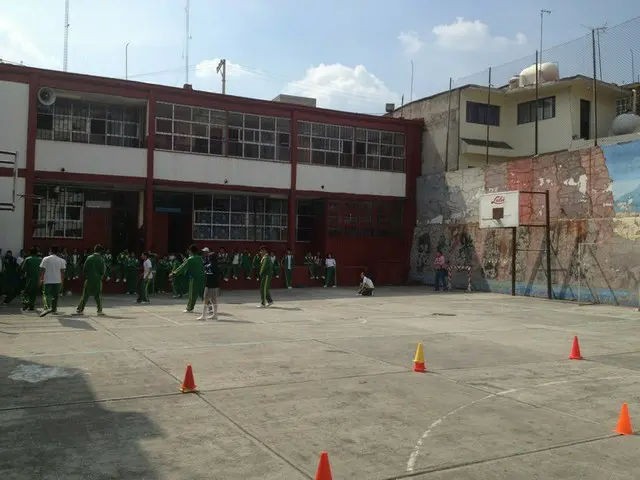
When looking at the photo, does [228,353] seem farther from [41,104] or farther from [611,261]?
[41,104]

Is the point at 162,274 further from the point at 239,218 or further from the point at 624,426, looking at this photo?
the point at 624,426

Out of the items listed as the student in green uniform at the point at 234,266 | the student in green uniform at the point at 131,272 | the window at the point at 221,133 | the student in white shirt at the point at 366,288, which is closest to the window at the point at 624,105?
the window at the point at 221,133

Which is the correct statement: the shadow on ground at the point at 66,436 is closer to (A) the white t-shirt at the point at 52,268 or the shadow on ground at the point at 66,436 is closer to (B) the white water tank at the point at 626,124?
(A) the white t-shirt at the point at 52,268

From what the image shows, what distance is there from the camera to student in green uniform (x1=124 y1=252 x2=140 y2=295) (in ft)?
75.7

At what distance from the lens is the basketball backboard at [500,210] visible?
2325cm

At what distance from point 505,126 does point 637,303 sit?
52.4 ft

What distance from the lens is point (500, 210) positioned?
2392 centimetres

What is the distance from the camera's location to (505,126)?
1304 inches

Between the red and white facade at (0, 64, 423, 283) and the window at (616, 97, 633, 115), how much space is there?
433 inches

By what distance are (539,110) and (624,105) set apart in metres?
4.72

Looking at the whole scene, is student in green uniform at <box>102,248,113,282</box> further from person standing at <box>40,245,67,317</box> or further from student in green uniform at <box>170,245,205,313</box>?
student in green uniform at <box>170,245,205,313</box>

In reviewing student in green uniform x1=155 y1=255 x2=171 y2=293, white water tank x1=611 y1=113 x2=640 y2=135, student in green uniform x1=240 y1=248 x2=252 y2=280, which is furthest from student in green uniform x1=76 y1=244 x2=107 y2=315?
white water tank x1=611 y1=113 x2=640 y2=135

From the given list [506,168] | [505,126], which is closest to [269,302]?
[506,168]

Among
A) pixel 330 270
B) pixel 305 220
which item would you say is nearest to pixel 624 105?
pixel 305 220
